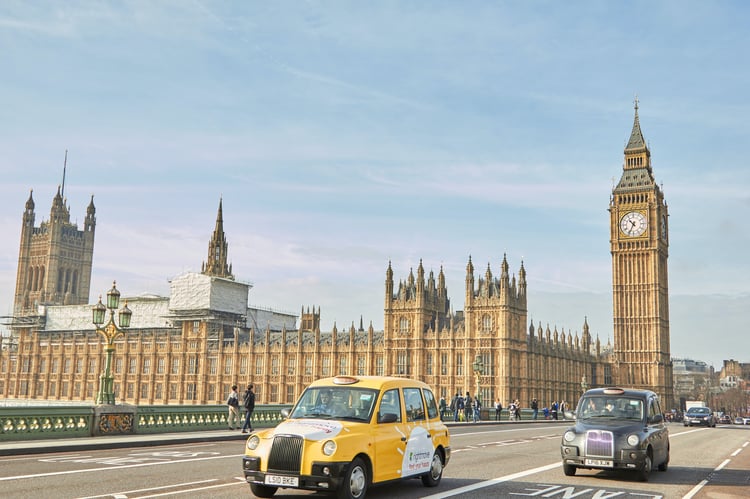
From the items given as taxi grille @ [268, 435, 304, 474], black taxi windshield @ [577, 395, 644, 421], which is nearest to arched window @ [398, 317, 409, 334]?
black taxi windshield @ [577, 395, 644, 421]

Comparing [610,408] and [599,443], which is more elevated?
[610,408]

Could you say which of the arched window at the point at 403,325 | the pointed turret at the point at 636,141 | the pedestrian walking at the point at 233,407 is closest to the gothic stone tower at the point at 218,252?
the arched window at the point at 403,325

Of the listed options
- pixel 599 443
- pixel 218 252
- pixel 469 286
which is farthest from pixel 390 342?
pixel 599 443

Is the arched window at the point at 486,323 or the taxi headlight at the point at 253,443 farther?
the arched window at the point at 486,323

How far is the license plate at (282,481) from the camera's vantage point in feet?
38.2

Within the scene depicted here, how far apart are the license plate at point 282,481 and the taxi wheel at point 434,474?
350 centimetres

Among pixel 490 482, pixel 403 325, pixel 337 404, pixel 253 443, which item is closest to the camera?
pixel 253 443

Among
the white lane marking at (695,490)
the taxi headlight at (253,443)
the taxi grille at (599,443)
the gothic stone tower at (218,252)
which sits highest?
the gothic stone tower at (218,252)

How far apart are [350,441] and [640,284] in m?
101

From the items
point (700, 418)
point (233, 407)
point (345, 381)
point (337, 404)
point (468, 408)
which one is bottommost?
point (700, 418)

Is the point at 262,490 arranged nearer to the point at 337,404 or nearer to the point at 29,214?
the point at 337,404

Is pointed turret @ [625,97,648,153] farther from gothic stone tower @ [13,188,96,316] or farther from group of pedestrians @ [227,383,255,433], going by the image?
gothic stone tower @ [13,188,96,316]

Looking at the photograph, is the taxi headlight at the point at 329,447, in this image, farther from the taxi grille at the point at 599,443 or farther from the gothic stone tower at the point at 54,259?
the gothic stone tower at the point at 54,259

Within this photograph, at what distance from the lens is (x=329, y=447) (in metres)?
11.7
